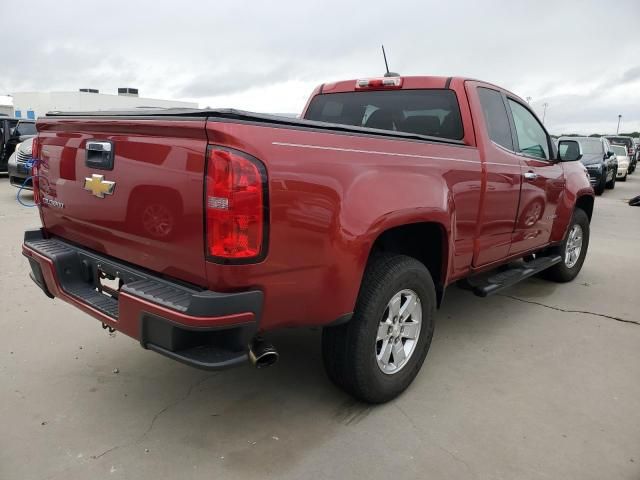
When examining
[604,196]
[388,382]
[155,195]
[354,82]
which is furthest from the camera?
[604,196]

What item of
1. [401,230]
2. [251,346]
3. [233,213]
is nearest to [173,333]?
[251,346]

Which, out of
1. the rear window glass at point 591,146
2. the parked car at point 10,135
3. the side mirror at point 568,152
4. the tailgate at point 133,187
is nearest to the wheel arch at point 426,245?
the tailgate at point 133,187

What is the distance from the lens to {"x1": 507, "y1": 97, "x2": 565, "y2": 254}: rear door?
3984 mm

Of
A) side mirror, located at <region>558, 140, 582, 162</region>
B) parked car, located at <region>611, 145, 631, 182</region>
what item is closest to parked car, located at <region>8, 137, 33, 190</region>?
side mirror, located at <region>558, 140, 582, 162</region>

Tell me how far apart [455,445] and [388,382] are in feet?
1.58

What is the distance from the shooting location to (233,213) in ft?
6.37

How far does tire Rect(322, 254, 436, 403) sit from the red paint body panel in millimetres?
196

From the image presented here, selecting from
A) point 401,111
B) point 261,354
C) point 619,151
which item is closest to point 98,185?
point 261,354

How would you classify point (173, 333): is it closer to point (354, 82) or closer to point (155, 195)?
point (155, 195)

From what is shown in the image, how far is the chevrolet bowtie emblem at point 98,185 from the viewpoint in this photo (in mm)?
2391

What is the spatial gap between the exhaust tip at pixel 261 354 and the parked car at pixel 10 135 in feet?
40.4

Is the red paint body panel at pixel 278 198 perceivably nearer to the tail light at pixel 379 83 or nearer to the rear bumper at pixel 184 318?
the rear bumper at pixel 184 318

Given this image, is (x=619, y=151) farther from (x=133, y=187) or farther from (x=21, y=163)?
(x=133, y=187)

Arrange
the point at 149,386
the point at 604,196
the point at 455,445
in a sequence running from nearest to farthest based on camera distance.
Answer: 1. the point at 455,445
2. the point at 149,386
3. the point at 604,196
